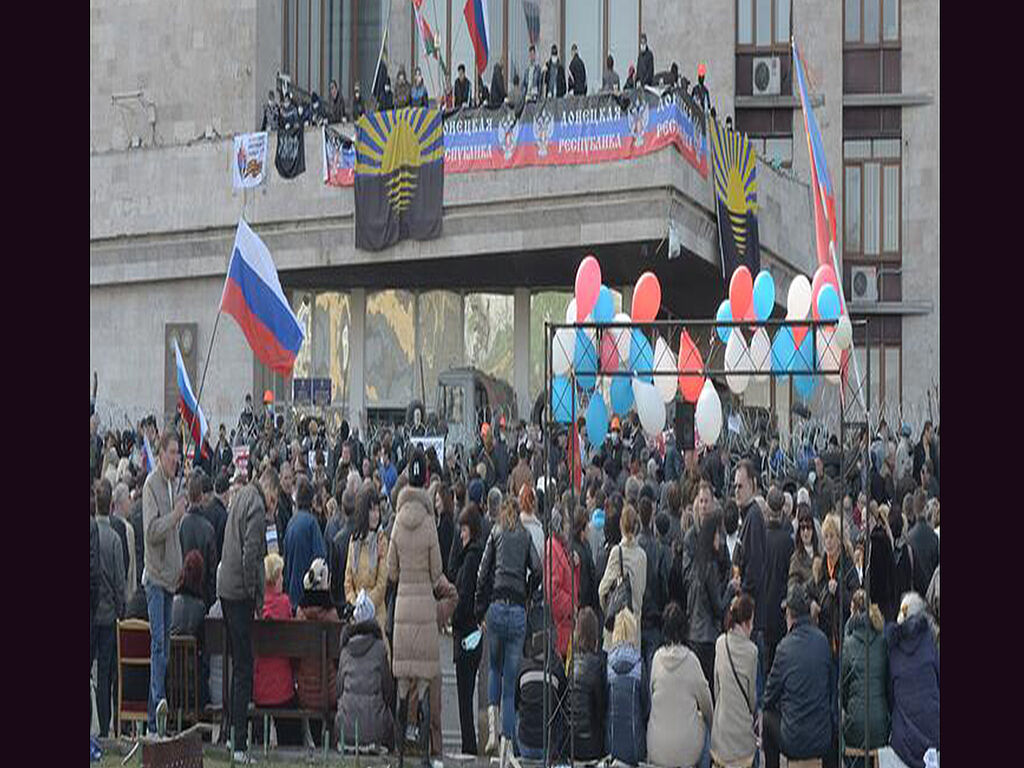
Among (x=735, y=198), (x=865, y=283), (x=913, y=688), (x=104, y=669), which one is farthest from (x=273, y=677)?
(x=865, y=283)

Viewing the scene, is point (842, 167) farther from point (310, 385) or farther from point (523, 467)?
point (523, 467)

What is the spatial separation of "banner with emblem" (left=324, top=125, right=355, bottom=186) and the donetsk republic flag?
23 cm

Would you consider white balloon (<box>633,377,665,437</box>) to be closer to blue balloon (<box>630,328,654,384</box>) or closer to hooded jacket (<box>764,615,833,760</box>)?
blue balloon (<box>630,328,654,384</box>)

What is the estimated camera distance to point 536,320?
119 feet

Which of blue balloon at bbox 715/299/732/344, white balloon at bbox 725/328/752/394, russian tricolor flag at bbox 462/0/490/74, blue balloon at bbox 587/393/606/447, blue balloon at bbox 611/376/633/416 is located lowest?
blue balloon at bbox 587/393/606/447

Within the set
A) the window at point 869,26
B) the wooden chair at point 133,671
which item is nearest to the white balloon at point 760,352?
the wooden chair at point 133,671

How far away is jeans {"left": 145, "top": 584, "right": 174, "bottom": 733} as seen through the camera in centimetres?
1236

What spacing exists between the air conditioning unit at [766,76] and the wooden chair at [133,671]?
27.7 meters

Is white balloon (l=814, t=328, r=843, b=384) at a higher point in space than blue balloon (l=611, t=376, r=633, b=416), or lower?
higher

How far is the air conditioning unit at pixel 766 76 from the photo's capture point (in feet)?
125

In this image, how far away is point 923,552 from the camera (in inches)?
541

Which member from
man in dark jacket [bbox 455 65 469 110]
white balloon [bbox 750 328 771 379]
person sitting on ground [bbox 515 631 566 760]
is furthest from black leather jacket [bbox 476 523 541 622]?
man in dark jacket [bbox 455 65 469 110]

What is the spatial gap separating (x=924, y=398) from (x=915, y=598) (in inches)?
1032
